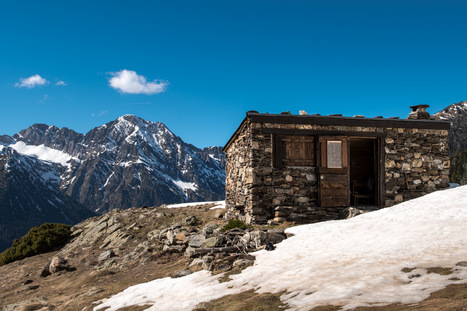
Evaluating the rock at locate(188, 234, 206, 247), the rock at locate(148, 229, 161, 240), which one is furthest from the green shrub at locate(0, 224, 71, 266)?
the rock at locate(188, 234, 206, 247)

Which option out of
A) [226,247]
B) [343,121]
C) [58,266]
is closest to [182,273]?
[226,247]

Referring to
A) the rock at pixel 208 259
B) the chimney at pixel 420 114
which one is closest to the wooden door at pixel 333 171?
the chimney at pixel 420 114

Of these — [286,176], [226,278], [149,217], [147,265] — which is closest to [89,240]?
[149,217]

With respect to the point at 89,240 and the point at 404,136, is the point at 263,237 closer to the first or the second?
the point at 404,136

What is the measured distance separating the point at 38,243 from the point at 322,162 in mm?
17203

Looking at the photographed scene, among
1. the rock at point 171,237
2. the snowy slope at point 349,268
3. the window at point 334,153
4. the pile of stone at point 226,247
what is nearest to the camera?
the snowy slope at point 349,268

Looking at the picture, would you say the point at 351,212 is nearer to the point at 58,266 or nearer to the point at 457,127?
the point at 58,266

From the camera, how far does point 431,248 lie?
780cm

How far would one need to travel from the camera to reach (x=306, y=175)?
15.5 meters

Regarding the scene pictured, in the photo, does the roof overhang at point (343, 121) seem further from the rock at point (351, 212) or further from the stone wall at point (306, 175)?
the rock at point (351, 212)

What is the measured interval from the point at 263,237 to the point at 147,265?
4.73m

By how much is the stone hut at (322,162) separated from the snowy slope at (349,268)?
3380mm

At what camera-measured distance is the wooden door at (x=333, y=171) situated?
1541 centimetres

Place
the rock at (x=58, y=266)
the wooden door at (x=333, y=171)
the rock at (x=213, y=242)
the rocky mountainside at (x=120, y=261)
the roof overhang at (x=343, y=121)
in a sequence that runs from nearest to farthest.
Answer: the rocky mountainside at (x=120, y=261), the rock at (x=213, y=242), the rock at (x=58, y=266), the roof overhang at (x=343, y=121), the wooden door at (x=333, y=171)
